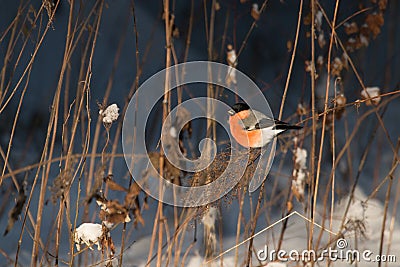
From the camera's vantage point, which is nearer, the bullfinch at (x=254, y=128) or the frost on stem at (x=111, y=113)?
the frost on stem at (x=111, y=113)

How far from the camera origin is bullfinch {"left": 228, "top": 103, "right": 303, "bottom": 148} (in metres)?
1.12

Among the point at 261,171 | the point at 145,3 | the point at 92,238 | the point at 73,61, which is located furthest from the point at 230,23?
the point at 92,238

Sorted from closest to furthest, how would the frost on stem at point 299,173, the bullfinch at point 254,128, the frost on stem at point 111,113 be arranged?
the frost on stem at point 111,113 → the bullfinch at point 254,128 → the frost on stem at point 299,173

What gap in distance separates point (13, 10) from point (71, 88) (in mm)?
780

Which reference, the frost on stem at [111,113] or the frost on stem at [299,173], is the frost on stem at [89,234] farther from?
the frost on stem at [299,173]

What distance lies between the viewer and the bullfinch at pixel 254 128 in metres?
1.12

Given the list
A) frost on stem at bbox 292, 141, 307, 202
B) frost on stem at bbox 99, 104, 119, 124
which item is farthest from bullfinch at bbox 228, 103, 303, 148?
frost on stem at bbox 99, 104, 119, 124

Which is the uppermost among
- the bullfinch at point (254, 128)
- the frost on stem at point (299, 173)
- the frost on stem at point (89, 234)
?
the bullfinch at point (254, 128)

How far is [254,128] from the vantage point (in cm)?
116

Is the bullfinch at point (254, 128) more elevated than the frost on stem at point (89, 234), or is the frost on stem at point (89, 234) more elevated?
the bullfinch at point (254, 128)

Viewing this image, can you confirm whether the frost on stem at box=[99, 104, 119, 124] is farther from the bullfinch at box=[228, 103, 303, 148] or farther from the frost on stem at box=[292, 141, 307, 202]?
the frost on stem at box=[292, 141, 307, 202]

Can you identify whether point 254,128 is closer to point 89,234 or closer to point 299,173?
point 299,173

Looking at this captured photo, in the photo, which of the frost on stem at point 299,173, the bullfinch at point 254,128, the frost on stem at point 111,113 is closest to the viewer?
the frost on stem at point 111,113

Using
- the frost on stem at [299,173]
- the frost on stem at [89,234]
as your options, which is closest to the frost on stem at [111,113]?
the frost on stem at [89,234]
